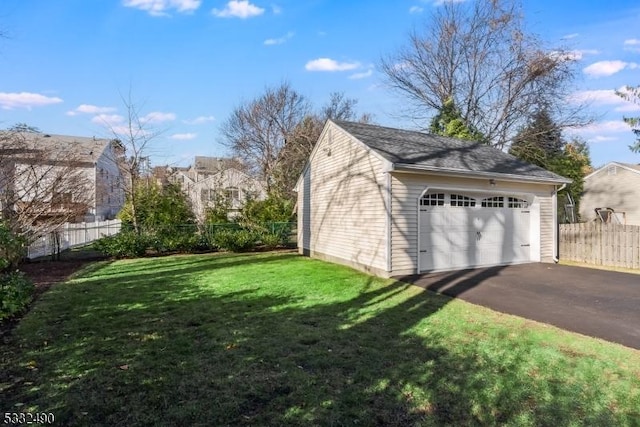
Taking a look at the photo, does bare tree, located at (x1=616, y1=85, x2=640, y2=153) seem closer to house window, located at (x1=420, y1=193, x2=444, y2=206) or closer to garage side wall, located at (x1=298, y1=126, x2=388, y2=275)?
house window, located at (x1=420, y1=193, x2=444, y2=206)

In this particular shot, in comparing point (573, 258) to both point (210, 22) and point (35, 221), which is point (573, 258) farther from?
point (35, 221)

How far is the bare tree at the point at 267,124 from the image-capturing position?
31438 millimetres

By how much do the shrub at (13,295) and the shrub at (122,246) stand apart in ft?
23.2

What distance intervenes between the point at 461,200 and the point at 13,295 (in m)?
9.94

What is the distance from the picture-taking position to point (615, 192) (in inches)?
1027

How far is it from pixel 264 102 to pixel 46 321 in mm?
29008

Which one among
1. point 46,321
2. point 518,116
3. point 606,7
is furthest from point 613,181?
point 46,321

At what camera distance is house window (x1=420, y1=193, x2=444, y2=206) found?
9859 mm

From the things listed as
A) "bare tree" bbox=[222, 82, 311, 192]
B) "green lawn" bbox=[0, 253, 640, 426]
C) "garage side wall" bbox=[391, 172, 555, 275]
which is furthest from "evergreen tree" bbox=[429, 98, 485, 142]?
"green lawn" bbox=[0, 253, 640, 426]

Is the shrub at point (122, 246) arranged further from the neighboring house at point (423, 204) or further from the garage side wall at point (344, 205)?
the neighboring house at point (423, 204)

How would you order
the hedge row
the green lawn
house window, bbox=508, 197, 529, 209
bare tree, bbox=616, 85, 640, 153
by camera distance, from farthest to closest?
the hedge row < bare tree, bbox=616, 85, 640, 153 < house window, bbox=508, 197, 529, 209 < the green lawn

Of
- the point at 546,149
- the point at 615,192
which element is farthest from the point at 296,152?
the point at 615,192

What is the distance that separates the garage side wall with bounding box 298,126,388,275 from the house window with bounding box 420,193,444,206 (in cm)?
128

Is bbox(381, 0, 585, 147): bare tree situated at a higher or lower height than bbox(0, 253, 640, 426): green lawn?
higher
